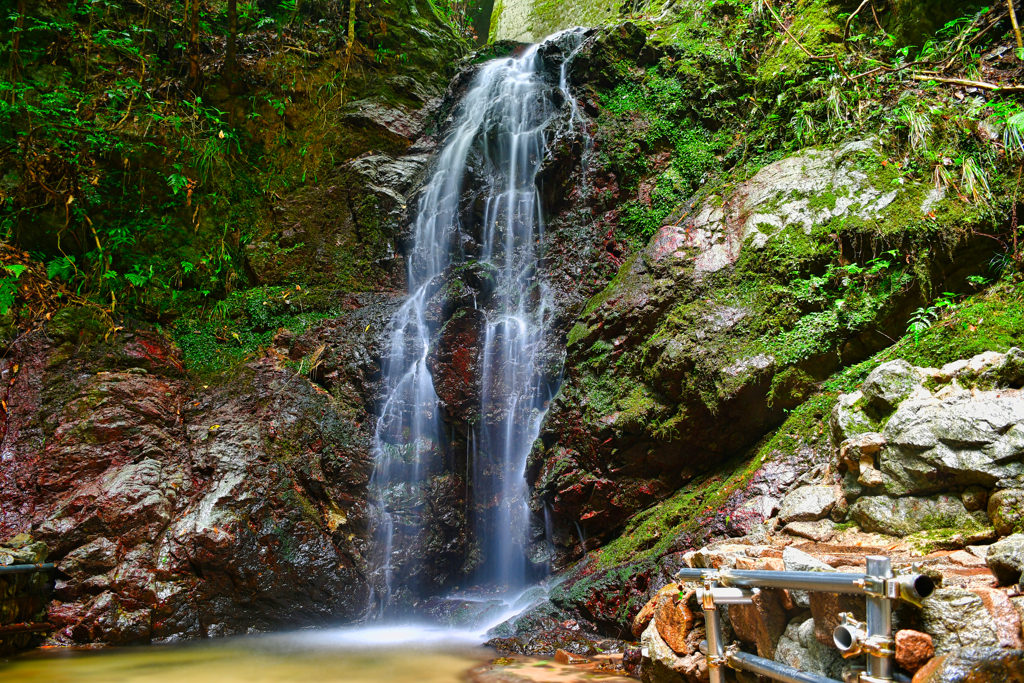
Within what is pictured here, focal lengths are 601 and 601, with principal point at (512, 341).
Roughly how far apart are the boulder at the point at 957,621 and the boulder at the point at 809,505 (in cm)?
154

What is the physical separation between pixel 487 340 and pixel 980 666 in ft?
19.5

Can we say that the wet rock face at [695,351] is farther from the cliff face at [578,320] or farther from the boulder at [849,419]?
the boulder at [849,419]

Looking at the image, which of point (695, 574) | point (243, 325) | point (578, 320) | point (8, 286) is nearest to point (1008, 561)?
point (695, 574)

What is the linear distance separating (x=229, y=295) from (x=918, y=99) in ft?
28.4

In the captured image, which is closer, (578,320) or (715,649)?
(715,649)

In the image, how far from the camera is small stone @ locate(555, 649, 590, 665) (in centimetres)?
456

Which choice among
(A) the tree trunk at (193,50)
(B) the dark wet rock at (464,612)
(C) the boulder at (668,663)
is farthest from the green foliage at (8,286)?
(C) the boulder at (668,663)

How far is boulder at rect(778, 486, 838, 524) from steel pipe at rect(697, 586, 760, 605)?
120 centimetres

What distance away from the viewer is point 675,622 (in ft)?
10.8

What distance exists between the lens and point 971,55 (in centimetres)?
594

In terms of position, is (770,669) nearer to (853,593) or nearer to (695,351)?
(853,593)

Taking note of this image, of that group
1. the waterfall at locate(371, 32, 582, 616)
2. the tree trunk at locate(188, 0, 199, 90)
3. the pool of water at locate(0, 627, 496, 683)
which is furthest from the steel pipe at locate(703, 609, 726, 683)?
A: the tree trunk at locate(188, 0, 199, 90)

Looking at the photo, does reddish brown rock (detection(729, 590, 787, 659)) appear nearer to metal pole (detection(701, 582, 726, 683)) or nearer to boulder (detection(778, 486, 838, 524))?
metal pole (detection(701, 582, 726, 683))

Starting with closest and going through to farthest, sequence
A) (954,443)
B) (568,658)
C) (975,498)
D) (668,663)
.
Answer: (975,498)
(954,443)
(668,663)
(568,658)
